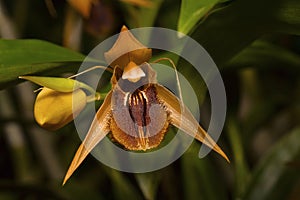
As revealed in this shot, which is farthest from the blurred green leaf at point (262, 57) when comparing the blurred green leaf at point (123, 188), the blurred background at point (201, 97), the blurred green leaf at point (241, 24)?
the blurred green leaf at point (123, 188)

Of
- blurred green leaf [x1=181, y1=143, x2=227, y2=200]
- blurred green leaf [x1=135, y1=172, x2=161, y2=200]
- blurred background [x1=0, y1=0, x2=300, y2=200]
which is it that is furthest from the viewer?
blurred green leaf [x1=181, y1=143, x2=227, y2=200]

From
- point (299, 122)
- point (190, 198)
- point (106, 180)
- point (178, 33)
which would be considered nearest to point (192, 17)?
point (178, 33)

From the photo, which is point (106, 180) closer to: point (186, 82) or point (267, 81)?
point (267, 81)

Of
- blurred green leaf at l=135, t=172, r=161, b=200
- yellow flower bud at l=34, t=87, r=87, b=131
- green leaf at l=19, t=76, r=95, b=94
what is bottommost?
blurred green leaf at l=135, t=172, r=161, b=200

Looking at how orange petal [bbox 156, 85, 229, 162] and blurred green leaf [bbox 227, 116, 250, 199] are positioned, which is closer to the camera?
orange petal [bbox 156, 85, 229, 162]

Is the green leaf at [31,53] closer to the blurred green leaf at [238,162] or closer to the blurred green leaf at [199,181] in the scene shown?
the blurred green leaf at [199,181]

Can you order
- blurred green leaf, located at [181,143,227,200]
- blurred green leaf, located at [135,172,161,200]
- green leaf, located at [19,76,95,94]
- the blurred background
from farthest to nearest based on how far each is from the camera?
blurred green leaf, located at [181,143,227,200] → blurred green leaf, located at [135,172,161,200] → the blurred background → green leaf, located at [19,76,95,94]

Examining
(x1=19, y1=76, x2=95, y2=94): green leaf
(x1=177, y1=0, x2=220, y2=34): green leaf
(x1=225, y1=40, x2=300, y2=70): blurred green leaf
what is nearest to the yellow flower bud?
(x1=19, y1=76, x2=95, y2=94): green leaf

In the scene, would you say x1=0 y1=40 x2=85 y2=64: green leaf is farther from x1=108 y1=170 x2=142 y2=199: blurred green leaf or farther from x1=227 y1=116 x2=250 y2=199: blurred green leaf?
x1=227 y1=116 x2=250 y2=199: blurred green leaf
